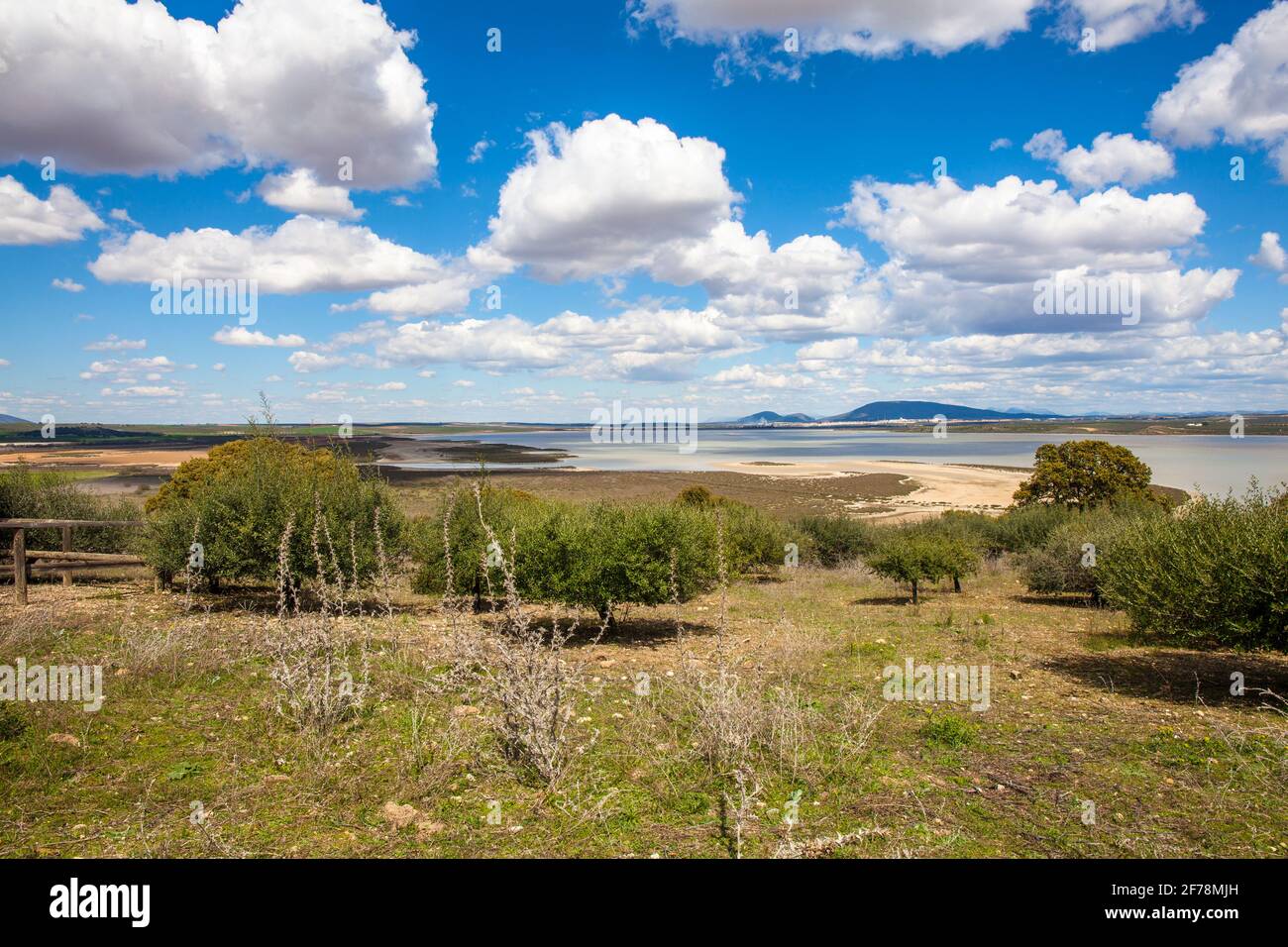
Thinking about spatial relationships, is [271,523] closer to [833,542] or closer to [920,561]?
[920,561]

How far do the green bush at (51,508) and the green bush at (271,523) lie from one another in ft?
16.8

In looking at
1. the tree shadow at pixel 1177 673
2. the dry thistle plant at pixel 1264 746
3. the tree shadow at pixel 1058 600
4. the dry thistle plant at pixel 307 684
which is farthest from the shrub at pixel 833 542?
the dry thistle plant at pixel 307 684

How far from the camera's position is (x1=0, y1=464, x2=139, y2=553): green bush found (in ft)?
64.5

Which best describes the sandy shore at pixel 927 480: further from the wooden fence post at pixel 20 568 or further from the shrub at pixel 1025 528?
the wooden fence post at pixel 20 568

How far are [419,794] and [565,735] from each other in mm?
1878

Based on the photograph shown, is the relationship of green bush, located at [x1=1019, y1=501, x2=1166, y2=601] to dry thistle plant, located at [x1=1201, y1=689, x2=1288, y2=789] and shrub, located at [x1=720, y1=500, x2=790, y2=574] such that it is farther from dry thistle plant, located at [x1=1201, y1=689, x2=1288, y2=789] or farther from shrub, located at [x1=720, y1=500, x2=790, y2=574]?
dry thistle plant, located at [x1=1201, y1=689, x2=1288, y2=789]

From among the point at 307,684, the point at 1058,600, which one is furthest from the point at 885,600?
A: the point at 307,684

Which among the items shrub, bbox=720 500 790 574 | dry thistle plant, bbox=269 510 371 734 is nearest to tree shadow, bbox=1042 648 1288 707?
dry thistle plant, bbox=269 510 371 734

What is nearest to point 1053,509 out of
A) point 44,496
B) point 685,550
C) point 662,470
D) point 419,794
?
point 685,550

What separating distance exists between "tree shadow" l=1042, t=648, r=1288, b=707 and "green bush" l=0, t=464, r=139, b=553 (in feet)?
81.5

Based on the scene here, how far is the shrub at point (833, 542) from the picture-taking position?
3497 centimetres

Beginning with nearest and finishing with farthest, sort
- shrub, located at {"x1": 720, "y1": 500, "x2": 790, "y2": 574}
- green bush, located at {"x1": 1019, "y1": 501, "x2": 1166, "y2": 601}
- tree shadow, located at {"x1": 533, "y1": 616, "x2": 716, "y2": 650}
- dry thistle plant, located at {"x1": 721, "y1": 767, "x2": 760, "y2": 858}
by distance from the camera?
dry thistle plant, located at {"x1": 721, "y1": 767, "x2": 760, "y2": 858}
tree shadow, located at {"x1": 533, "y1": 616, "x2": 716, "y2": 650}
green bush, located at {"x1": 1019, "y1": 501, "x2": 1166, "y2": 601}
shrub, located at {"x1": 720, "y1": 500, "x2": 790, "y2": 574}

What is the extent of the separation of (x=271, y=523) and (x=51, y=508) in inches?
436
